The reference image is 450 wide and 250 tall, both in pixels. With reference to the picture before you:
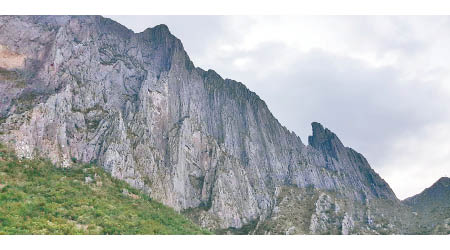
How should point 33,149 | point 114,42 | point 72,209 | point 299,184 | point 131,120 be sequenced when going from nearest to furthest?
point 72,209
point 33,149
point 131,120
point 114,42
point 299,184

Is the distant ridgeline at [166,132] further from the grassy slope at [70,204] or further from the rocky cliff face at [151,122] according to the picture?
Result: the grassy slope at [70,204]

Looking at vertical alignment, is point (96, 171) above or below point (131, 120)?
below

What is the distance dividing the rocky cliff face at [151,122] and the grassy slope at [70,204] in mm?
6298

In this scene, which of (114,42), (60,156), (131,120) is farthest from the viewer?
(114,42)

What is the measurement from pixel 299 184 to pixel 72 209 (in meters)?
126

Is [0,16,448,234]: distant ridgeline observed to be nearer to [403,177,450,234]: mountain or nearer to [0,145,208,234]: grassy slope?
[403,177,450,234]: mountain

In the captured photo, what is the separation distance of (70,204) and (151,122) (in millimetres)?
63470

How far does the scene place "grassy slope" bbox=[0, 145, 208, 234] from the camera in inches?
1993

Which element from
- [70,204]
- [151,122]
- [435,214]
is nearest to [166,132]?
[151,122]

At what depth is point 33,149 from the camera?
2995 inches

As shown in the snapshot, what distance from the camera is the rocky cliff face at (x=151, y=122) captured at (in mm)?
86812

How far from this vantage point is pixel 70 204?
6059 cm

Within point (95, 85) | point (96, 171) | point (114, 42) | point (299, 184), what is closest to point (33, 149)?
point (96, 171)

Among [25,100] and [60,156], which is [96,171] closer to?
[60,156]
